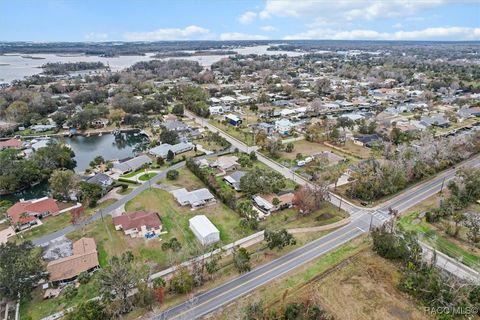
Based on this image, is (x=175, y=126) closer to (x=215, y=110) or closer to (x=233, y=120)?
(x=233, y=120)

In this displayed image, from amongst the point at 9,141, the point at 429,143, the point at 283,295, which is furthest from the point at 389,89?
the point at 9,141

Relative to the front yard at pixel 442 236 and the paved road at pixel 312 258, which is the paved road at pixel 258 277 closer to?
the paved road at pixel 312 258

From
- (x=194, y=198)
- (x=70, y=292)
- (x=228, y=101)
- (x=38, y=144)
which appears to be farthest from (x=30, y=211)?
(x=228, y=101)

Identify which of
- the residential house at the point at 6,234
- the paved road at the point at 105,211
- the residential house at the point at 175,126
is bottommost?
the residential house at the point at 6,234

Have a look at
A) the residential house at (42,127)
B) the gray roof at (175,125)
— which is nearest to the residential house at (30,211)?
the gray roof at (175,125)

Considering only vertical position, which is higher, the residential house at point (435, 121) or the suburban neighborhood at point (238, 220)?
the residential house at point (435, 121)

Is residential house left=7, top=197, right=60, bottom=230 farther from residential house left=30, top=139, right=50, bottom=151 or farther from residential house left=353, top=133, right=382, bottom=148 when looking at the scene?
residential house left=353, top=133, right=382, bottom=148

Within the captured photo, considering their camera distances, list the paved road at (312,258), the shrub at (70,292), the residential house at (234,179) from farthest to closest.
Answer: the residential house at (234,179) → the shrub at (70,292) → the paved road at (312,258)

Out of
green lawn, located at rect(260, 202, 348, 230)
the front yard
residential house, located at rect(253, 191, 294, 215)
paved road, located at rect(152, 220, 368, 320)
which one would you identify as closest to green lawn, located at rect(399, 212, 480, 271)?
the front yard
